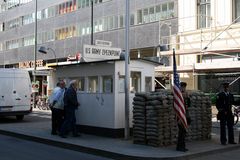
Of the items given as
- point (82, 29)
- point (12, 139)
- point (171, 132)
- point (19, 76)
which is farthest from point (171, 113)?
point (82, 29)

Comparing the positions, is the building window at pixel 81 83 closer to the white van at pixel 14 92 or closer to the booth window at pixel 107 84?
the booth window at pixel 107 84

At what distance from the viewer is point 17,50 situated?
218 feet

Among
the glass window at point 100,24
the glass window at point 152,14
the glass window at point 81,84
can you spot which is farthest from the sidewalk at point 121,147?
the glass window at point 100,24

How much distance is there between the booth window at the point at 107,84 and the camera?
14633 mm

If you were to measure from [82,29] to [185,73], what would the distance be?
2109cm

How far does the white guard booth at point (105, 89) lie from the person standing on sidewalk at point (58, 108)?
64 cm

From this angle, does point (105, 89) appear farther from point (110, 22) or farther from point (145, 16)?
point (110, 22)

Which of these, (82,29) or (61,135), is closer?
(61,135)

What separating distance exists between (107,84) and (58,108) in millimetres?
1891

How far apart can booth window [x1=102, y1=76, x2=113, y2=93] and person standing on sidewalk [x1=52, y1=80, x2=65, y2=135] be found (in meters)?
1.43

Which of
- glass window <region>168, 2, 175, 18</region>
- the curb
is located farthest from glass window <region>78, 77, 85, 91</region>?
glass window <region>168, 2, 175, 18</region>

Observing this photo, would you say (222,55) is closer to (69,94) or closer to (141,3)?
(141,3)

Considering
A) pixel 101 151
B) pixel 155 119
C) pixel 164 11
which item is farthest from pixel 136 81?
pixel 164 11

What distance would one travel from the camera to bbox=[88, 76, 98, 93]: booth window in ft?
50.2
